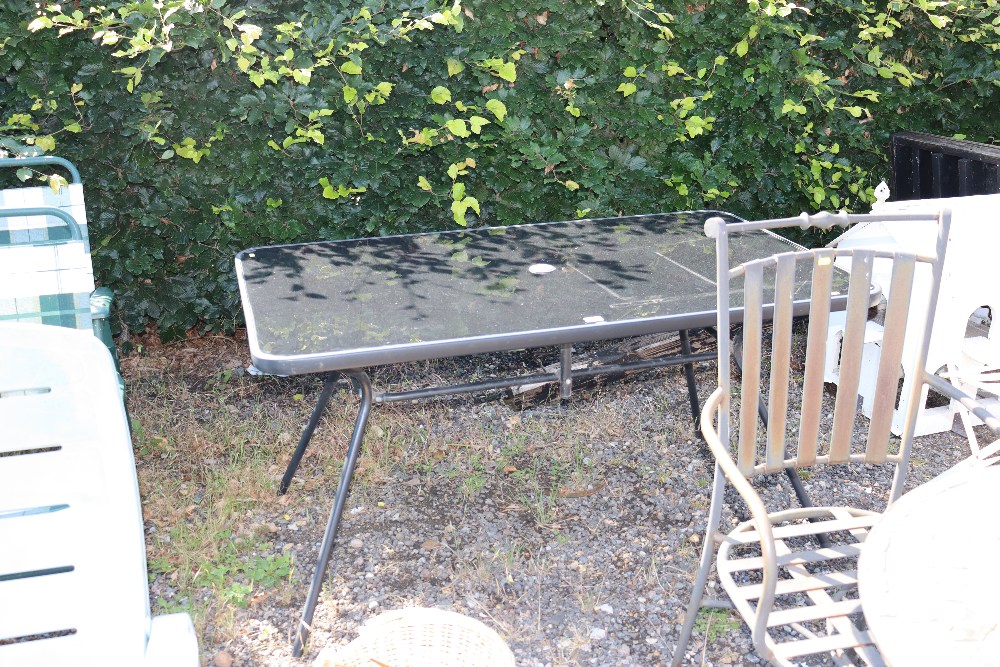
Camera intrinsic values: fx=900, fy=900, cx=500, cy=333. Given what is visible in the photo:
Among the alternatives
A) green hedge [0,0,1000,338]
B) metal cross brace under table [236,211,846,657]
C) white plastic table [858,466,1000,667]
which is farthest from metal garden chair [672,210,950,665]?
green hedge [0,0,1000,338]

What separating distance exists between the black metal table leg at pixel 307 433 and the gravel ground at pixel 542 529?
73 millimetres

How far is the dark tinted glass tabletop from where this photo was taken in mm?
2141

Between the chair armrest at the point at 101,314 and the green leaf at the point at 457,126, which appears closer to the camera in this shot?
the chair armrest at the point at 101,314

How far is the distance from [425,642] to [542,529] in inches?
37.8

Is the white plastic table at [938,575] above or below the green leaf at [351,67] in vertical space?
below

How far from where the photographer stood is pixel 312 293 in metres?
2.47

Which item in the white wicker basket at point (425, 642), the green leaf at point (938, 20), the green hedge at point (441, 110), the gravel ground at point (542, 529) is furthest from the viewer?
the green leaf at point (938, 20)

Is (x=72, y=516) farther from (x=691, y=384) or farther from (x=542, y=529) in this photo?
(x=691, y=384)

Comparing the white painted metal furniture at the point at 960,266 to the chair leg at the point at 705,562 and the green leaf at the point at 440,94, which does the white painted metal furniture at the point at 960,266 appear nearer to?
the chair leg at the point at 705,562

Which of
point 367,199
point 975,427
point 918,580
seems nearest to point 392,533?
point 367,199

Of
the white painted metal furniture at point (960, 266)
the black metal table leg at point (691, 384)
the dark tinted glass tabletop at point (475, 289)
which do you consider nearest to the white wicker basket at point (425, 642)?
the dark tinted glass tabletop at point (475, 289)

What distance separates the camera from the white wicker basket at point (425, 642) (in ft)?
6.01

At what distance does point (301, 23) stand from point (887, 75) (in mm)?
2435

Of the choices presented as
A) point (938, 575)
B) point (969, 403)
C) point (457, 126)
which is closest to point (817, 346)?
point (969, 403)
